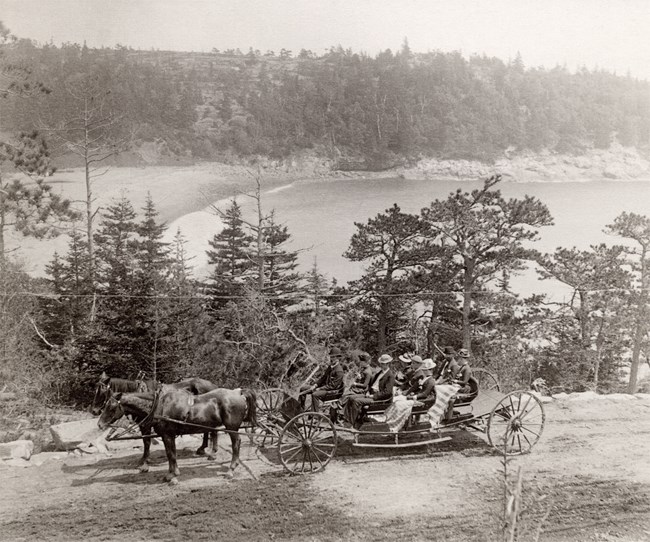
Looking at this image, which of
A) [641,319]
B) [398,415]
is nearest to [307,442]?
[398,415]

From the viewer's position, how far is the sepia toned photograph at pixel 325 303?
984cm

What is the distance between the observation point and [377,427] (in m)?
11.1

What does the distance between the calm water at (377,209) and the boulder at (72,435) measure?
2297 cm

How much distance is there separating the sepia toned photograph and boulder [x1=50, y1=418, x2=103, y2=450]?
61mm

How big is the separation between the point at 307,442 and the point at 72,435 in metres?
5.01

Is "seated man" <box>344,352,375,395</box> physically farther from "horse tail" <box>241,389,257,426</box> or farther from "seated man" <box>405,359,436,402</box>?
"horse tail" <box>241,389,257,426</box>

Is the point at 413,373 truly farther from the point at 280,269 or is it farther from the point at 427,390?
the point at 280,269

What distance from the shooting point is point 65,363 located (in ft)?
75.3

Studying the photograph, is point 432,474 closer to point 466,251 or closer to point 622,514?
point 622,514

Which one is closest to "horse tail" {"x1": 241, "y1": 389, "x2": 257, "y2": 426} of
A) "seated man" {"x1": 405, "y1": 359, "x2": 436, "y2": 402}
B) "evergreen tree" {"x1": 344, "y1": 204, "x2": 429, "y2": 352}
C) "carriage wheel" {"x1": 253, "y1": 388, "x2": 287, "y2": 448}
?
"carriage wheel" {"x1": 253, "y1": 388, "x2": 287, "y2": 448}

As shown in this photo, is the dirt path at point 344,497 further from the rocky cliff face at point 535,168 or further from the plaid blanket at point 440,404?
the rocky cliff face at point 535,168

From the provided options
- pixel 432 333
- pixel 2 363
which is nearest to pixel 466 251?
pixel 432 333

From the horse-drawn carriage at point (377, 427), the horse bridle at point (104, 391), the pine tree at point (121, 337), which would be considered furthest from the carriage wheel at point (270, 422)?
the pine tree at point (121, 337)

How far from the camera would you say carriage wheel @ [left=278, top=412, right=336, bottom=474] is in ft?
34.6
